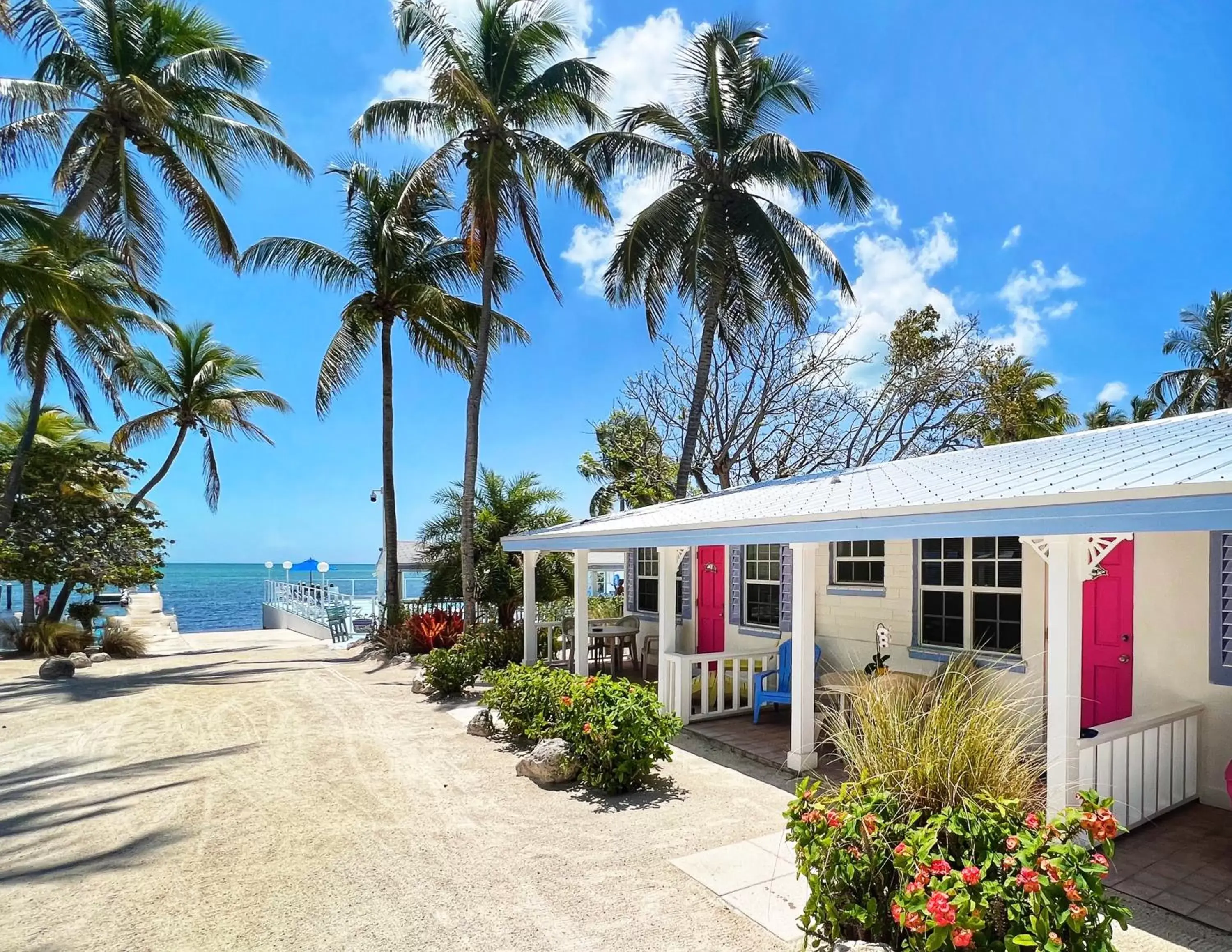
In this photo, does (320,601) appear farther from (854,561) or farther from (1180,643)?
(1180,643)

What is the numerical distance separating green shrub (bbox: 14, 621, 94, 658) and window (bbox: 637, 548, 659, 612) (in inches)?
468

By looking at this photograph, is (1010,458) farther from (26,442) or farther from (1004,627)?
(26,442)

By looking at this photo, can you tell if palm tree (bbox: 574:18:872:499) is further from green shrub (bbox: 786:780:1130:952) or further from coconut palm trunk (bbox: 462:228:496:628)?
green shrub (bbox: 786:780:1130:952)

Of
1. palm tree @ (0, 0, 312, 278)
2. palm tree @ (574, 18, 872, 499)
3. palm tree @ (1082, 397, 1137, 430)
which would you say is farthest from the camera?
palm tree @ (1082, 397, 1137, 430)

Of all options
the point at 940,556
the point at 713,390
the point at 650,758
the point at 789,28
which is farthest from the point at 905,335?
the point at 650,758

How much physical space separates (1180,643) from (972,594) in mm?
1938

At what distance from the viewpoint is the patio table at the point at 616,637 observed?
38.4ft

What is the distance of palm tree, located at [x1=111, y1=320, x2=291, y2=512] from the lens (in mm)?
18531

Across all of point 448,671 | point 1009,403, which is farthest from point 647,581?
point 1009,403

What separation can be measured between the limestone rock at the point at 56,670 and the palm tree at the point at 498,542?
697 cm

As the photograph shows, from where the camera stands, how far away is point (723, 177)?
14.4 metres

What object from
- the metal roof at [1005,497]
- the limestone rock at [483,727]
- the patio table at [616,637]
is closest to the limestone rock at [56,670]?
the limestone rock at [483,727]

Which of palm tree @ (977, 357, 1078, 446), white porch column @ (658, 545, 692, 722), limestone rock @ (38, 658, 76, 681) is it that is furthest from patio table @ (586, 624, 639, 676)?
palm tree @ (977, 357, 1078, 446)

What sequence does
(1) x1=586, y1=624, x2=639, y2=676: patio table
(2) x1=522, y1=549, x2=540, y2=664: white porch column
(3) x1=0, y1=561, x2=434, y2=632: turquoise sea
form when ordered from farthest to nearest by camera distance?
(3) x1=0, y1=561, x2=434, y2=632: turquoise sea
(1) x1=586, y1=624, x2=639, y2=676: patio table
(2) x1=522, y1=549, x2=540, y2=664: white porch column
